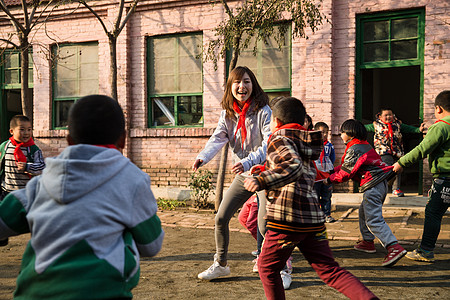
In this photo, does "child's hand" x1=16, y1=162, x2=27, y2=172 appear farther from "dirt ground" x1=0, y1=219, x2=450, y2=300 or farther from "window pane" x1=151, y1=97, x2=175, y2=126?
"window pane" x1=151, y1=97, x2=175, y2=126

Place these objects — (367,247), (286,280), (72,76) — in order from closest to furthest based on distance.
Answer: (286,280) → (367,247) → (72,76)

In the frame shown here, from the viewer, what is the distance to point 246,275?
4.73m

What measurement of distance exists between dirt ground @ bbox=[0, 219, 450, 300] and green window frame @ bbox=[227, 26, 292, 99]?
15.6 feet

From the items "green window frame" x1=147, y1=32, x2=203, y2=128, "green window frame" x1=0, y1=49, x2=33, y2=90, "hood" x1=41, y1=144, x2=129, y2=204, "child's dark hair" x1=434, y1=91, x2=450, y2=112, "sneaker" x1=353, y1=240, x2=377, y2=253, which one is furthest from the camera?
"green window frame" x1=0, y1=49, x2=33, y2=90

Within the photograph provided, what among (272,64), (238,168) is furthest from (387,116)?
(238,168)

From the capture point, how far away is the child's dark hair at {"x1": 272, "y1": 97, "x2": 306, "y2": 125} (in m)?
3.34

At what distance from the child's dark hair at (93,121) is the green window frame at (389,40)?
8294 mm

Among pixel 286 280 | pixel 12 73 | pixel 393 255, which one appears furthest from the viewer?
pixel 12 73

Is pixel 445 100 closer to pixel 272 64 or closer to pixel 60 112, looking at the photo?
pixel 272 64

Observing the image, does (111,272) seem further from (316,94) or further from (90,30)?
(90,30)

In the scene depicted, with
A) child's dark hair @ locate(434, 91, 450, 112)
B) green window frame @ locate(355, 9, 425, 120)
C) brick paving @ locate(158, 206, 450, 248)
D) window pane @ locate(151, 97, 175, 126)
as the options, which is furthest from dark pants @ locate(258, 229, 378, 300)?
window pane @ locate(151, 97, 175, 126)

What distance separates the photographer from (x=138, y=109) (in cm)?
1117

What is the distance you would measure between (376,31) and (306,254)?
7477 mm

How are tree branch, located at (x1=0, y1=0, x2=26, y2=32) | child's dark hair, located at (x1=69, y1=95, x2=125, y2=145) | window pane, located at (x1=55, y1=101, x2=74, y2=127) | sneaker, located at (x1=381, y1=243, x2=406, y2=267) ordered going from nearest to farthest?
child's dark hair, located at (x1=69, y1=95, x2=125, y2=145)
sneaker, located at (x1=381, y1=243, x2=406, y2=267)
tree branch, located at (x1=0, y1=0, x2=26, y2=32)
window pane, located at (x1=55, y1=101, x2=74, y2=127)
